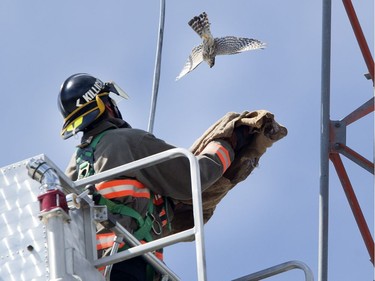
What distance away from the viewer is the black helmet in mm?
7816

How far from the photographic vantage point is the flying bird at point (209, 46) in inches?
468

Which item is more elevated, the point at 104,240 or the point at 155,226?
the point at 155,226

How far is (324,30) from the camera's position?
9359mm

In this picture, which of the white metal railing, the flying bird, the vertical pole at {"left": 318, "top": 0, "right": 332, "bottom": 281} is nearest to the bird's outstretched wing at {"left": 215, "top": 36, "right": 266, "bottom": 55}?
the flying bird

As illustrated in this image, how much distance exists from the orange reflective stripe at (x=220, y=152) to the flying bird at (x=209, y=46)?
3961 mm

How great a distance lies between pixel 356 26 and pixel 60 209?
4.19m

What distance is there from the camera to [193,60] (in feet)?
40.2

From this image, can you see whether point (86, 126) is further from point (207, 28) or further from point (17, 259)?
point (207, 28)

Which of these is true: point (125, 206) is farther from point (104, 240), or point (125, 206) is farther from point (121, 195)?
point (104, 240)

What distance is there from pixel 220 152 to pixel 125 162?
712 millimetres

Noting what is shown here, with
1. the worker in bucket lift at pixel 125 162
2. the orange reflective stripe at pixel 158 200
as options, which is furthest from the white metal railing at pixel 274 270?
the orange reflective stripe at pixel 158 200

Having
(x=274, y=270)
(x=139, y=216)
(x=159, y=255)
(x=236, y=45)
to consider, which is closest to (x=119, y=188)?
(x=139, y=216)

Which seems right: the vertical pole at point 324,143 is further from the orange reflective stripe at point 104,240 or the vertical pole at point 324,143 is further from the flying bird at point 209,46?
the flying bird at point 209,46

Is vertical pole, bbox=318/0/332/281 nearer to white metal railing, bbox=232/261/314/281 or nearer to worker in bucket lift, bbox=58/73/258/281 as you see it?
worker in bucket lift, bbox=58/73/258/281
